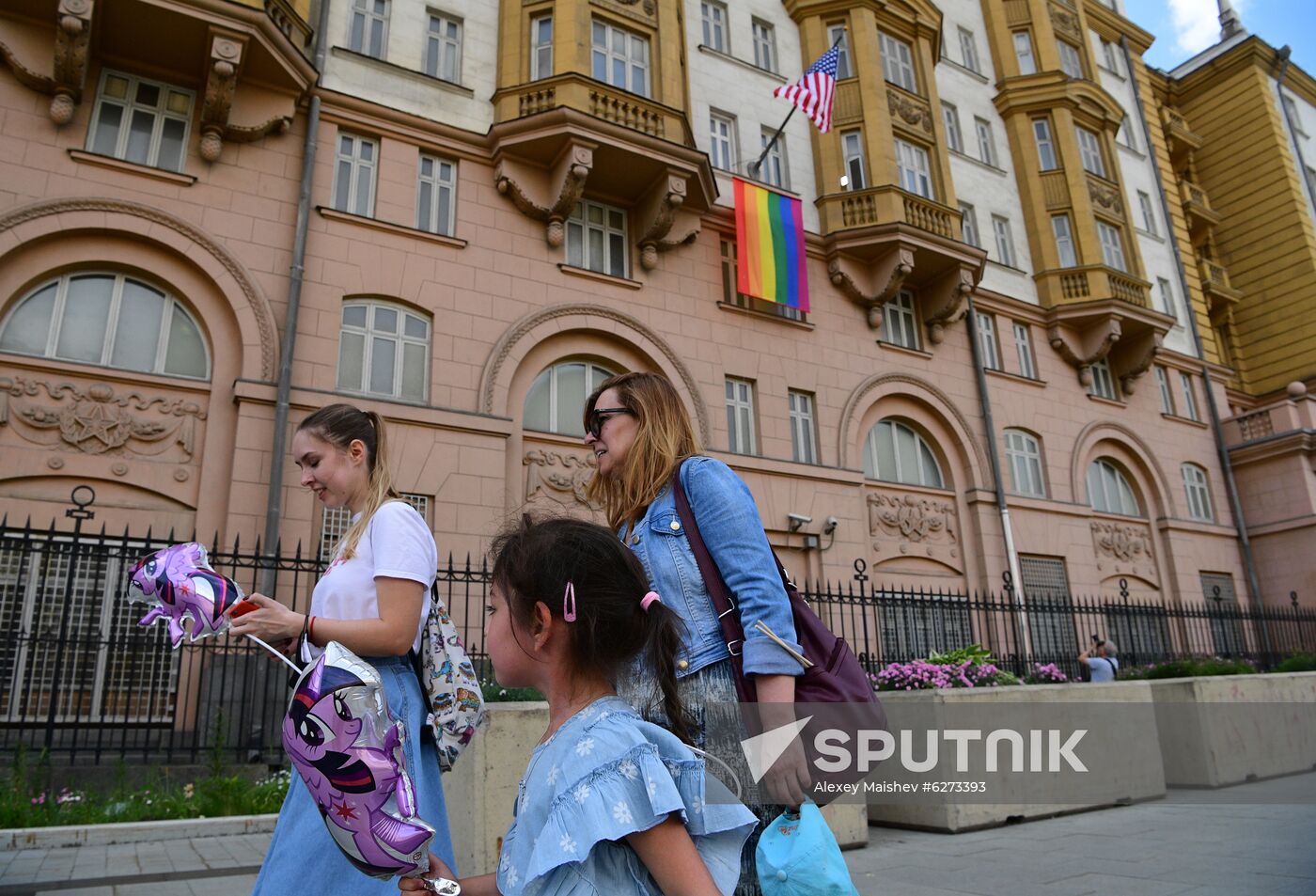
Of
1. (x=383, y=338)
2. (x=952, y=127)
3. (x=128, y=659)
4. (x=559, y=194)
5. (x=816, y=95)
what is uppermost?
(x=952, y=127)

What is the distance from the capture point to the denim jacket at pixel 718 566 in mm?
2357

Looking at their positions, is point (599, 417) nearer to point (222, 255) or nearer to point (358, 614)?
point (358, 614)

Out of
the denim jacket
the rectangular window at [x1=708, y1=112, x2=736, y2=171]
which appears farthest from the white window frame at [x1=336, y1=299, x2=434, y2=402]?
the denim jacket

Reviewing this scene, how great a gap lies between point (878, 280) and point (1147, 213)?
1423 cm

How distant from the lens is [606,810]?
1684mm

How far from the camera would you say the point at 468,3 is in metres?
16.4

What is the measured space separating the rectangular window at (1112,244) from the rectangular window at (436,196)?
19.2m

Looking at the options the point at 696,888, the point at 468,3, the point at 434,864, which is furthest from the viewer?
the point at 468,3

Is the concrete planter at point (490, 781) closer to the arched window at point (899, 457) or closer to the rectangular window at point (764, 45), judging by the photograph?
the arched window at point (899, 457)

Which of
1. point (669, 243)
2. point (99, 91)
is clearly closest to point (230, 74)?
point (99, 91)

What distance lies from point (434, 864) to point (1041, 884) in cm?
474

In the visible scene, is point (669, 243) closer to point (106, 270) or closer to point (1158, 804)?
point (106, 270)

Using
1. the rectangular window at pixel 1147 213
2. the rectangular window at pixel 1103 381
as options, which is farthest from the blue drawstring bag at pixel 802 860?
the rectangular window at pixel 1147 213

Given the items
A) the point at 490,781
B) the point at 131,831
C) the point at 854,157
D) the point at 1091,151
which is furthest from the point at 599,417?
the point at 1091,151
